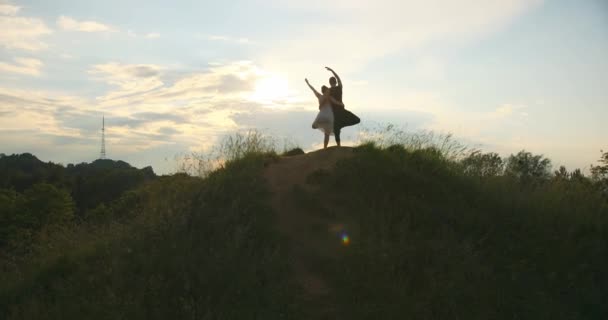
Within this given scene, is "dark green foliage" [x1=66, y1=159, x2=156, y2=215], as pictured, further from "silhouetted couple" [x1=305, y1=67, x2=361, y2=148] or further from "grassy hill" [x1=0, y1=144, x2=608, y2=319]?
"grassy hill" [x1=0, y1=144, x2=608, y2=319]

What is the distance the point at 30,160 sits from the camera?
177 feet

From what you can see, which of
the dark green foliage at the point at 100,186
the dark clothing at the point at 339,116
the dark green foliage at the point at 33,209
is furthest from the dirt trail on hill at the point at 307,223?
the dark green foliage at the point at 100,186

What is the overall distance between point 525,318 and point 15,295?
6628mm

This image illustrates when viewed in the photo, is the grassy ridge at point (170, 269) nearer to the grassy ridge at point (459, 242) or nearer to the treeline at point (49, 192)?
the grassy ridge at point (459, 242)

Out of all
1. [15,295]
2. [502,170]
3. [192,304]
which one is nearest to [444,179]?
[502,170]

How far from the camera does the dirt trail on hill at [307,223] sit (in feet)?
19.2

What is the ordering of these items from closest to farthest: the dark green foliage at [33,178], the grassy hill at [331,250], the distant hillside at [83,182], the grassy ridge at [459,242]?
the grassy hill at [331,250] → the grassy ridge at [459,242] → the distant hillside at [83,182] → the dark green foliage at [33,178]

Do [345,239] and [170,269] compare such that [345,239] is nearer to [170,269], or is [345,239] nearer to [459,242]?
[459,242]

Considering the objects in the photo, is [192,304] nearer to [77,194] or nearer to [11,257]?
[11,257]

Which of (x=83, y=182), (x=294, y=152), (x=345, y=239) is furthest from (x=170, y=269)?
(x=83, y=182)

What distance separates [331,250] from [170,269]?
2.35 metres

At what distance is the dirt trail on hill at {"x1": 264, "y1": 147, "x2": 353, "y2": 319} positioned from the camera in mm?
5852

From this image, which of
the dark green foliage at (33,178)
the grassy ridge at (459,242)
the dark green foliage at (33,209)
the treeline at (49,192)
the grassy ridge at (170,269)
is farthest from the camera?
the dark green foliage at (33,178)

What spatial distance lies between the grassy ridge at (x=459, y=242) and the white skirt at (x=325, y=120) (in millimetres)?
986
